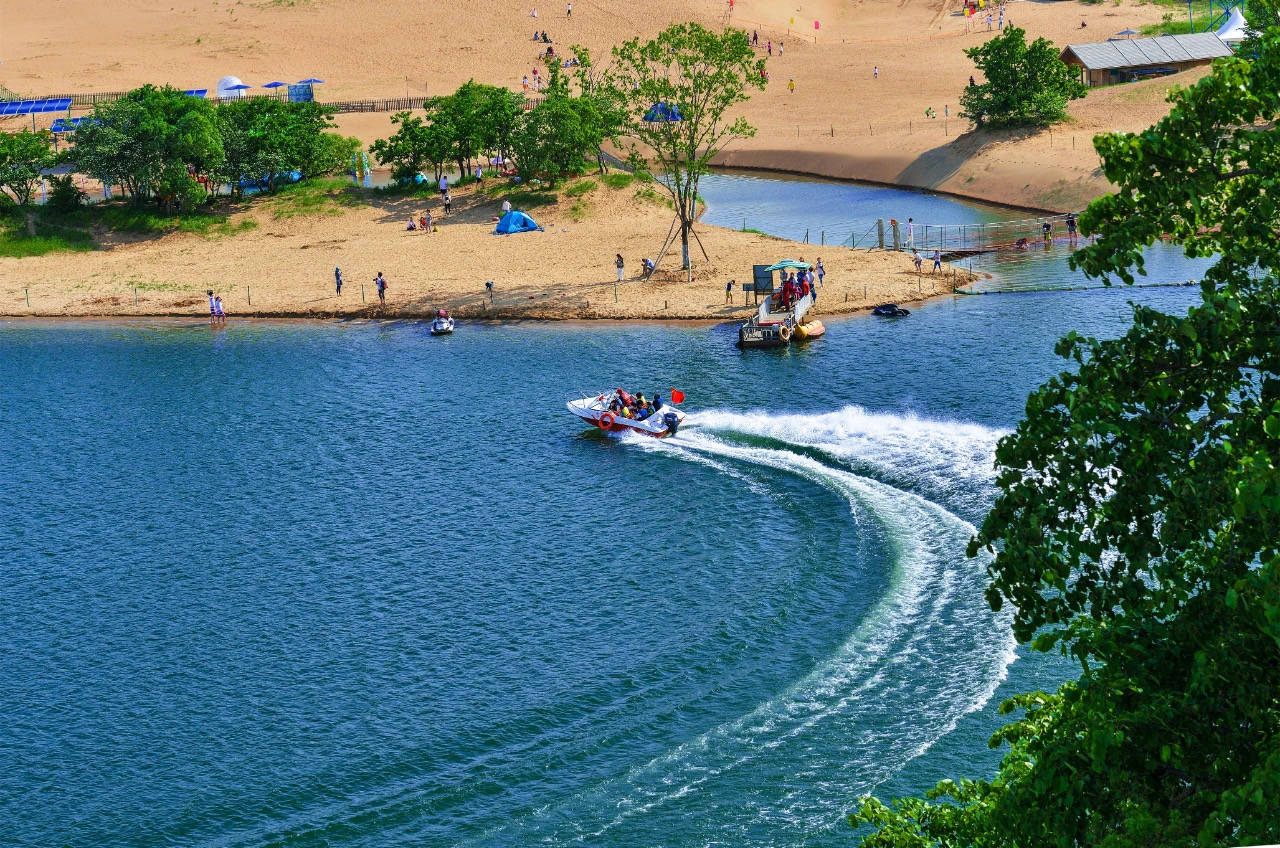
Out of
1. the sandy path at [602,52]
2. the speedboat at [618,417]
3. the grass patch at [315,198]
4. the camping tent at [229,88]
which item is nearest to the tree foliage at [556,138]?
the grass patch at [315,198]

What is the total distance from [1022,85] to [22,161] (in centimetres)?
8136

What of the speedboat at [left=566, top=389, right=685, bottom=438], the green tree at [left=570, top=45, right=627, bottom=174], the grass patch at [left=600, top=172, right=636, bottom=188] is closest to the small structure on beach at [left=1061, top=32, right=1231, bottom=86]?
the grass patch at [left=600, top=172, right=636, bottom=188]

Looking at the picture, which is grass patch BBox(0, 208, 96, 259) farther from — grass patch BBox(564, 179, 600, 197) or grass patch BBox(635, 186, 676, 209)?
grass patch BBox(635, 186, 676, 209)

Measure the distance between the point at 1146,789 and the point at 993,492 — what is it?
112 feet

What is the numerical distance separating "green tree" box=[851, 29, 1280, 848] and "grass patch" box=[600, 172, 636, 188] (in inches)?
3447

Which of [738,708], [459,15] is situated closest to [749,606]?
[738,708]

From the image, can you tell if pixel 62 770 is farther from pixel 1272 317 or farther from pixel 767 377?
pixel 767 377

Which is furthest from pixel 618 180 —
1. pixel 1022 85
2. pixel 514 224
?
pixel 1022 85

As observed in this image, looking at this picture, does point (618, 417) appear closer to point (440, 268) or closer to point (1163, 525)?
point (440, 268)

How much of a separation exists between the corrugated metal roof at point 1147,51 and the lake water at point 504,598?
59623 mm

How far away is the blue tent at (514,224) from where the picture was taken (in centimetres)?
10081

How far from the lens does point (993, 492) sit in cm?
5178

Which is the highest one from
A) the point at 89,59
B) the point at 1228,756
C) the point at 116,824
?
the point at 89,59

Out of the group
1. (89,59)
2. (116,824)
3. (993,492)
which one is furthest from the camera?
(89,59)
